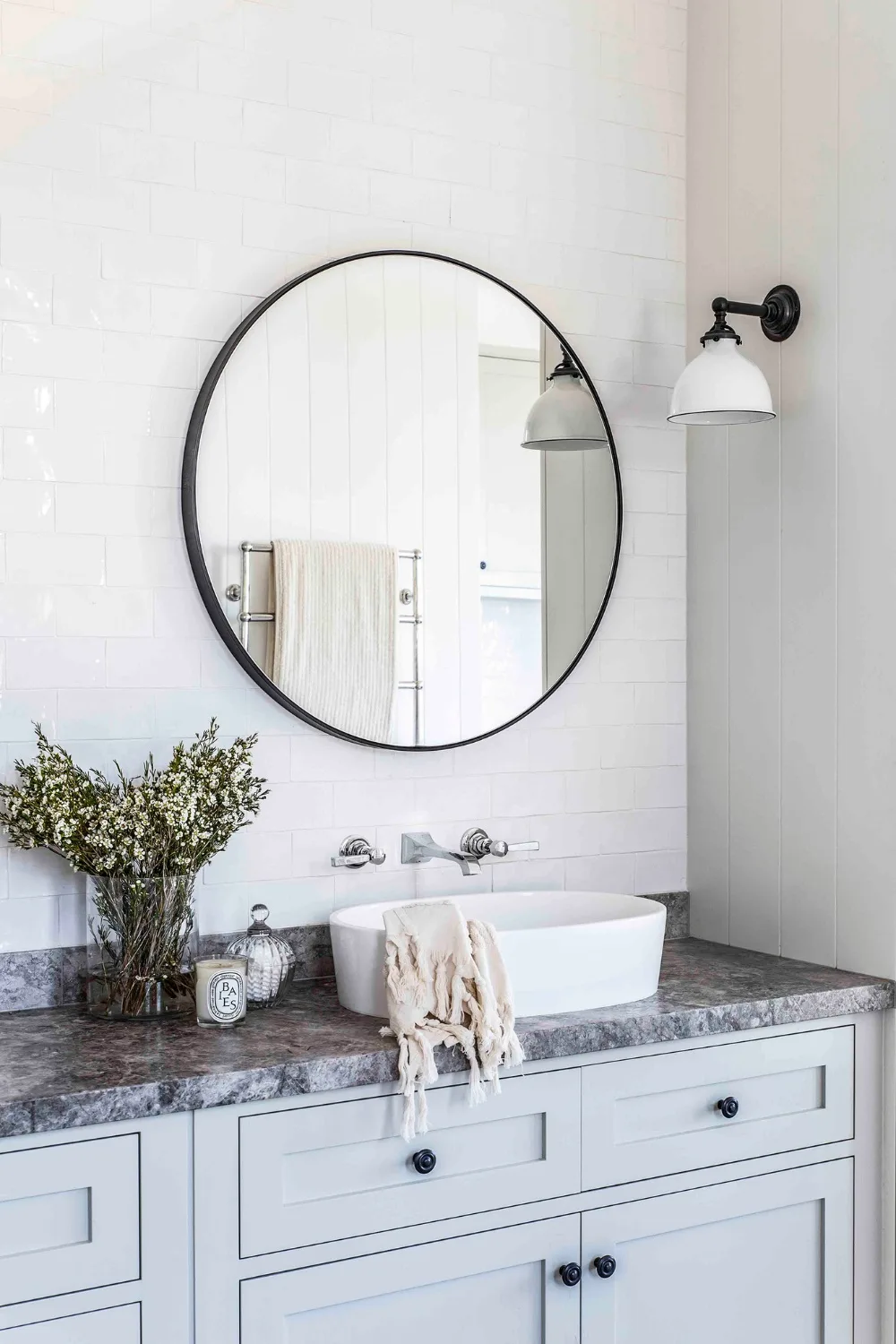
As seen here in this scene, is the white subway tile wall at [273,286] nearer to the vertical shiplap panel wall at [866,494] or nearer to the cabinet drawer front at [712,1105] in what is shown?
the vertical shiplap panel wall at [866,494]

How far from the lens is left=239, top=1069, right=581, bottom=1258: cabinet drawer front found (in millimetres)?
1646

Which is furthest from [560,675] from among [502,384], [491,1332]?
[491,1332]

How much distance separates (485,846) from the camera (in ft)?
7.56

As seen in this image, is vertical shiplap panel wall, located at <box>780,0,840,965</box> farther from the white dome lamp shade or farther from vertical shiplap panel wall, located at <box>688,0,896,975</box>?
the white dome lamp shade

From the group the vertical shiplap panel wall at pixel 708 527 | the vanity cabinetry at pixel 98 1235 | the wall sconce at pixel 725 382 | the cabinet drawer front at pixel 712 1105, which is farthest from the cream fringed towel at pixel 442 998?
the wall sconce at pixel 725 382

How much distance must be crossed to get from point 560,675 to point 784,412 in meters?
0.66

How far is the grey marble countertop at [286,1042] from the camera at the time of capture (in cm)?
156

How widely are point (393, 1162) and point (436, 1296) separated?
A: 0.70 ft

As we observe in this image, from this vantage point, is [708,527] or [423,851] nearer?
[423,851]

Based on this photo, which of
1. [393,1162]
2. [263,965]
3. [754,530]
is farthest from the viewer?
[754,530]

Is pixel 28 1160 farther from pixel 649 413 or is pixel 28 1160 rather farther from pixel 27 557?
pixel 649 413

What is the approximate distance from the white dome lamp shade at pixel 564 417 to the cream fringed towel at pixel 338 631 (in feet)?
1.32

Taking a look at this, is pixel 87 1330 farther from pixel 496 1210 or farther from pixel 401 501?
pixel 401 501

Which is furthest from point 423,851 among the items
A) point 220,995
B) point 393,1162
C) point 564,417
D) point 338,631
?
point 564,417
